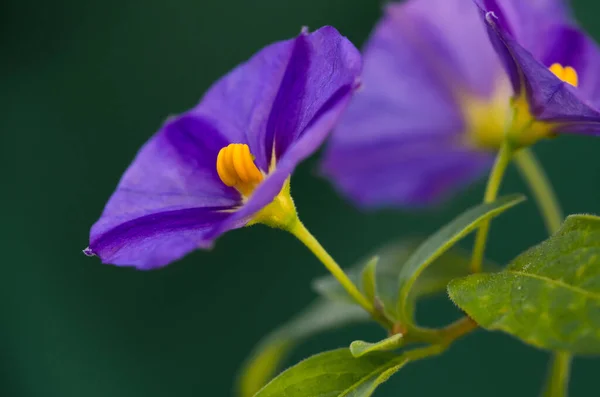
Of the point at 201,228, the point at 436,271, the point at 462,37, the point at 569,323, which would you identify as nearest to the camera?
the point at 569,323

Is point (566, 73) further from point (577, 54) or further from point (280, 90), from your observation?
point (280, 90)

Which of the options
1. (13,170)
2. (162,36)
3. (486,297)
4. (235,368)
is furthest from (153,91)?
(486,297)

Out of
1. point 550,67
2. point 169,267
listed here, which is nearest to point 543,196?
point 550,67

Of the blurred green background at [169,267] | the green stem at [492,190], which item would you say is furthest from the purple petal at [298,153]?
the blurred green background at [169,267]

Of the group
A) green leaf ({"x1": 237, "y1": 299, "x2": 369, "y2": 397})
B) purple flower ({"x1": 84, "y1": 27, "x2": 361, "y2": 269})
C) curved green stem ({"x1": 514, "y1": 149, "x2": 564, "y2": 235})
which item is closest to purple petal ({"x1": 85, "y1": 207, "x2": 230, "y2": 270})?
purple flower ({"x1": 84, "y1": 27, "x2": 361, "y2": 269})

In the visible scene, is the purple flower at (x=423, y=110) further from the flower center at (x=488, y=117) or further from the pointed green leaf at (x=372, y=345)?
the pointed green leaf at (x=372, y=345)

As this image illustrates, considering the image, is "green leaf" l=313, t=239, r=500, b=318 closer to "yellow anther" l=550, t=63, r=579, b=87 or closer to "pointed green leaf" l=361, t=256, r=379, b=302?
"pointed green leaf" l=361, t=256, r=379, b=302

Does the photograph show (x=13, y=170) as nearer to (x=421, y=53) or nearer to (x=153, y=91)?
(x=153, y=91)
